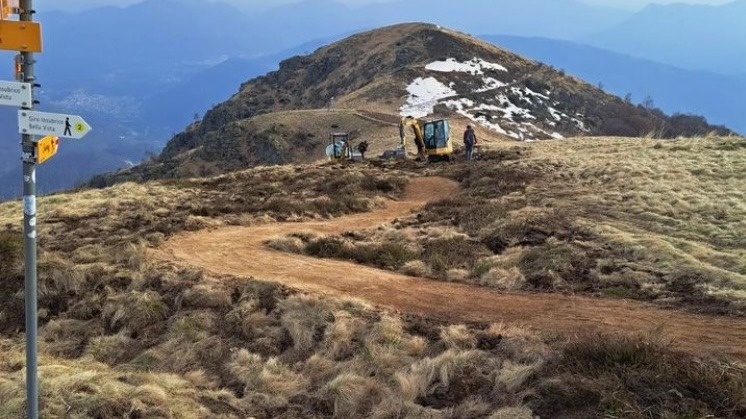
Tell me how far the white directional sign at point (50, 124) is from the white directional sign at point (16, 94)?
0.09 meters

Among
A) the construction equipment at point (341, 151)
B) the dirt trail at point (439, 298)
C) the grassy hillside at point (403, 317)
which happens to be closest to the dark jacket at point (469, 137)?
the construction equipment at point (341, 151)

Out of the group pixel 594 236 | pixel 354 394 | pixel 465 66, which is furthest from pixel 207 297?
pixel 465 66

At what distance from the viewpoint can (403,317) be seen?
1038 centimetres

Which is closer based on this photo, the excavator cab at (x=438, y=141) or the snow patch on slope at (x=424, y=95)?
the excavator cab at (x=438, y=141)

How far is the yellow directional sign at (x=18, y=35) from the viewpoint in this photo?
5086mm

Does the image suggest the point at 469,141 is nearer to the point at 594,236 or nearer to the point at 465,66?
the point at 594,236

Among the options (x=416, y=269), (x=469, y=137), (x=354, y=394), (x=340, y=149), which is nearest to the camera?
(x=354, y=394)

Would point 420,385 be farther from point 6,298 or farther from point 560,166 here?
point 560,166

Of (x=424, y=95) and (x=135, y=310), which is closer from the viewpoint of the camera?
(x=135, y=310)

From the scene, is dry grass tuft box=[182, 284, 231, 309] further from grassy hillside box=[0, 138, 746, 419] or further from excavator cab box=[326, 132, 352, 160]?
excavator cab box=[326, 132, 352, 160]

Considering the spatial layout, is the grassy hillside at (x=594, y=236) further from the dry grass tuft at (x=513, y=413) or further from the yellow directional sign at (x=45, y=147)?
the yellow directional sign at (x=45, y=147)

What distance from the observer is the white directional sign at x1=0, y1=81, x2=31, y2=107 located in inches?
203

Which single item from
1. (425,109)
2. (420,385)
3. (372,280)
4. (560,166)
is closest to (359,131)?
(425,109)

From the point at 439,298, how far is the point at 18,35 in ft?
27.2
